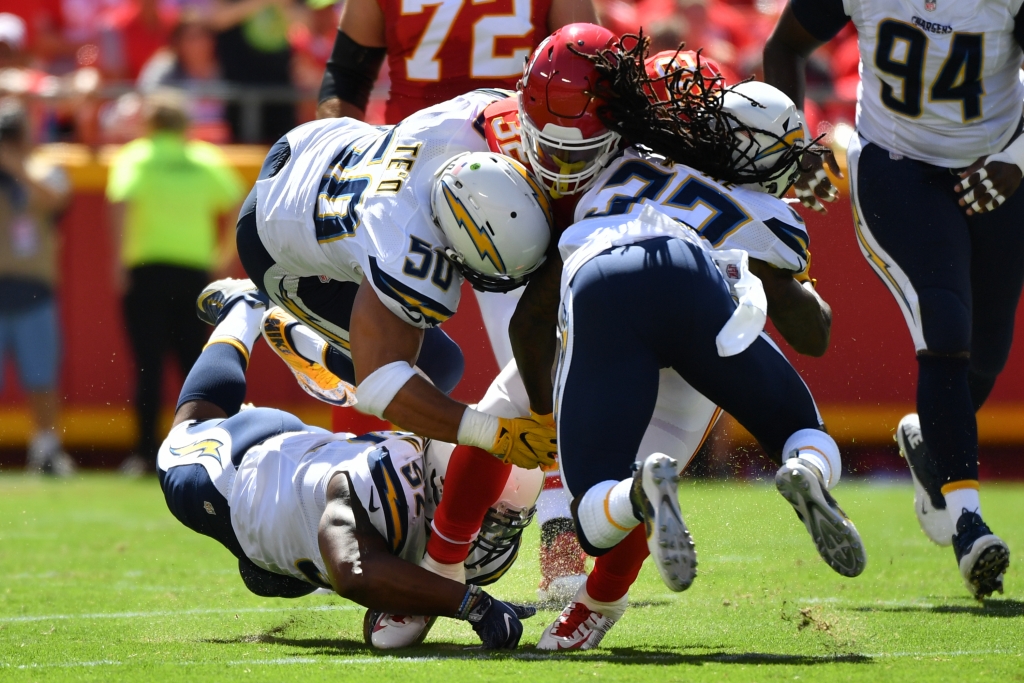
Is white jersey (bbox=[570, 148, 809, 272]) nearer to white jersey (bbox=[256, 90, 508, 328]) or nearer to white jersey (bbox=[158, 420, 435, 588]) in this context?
white jersey (bbox=[256, 90, 508, 328])

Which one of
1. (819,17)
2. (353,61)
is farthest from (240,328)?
(819,17)

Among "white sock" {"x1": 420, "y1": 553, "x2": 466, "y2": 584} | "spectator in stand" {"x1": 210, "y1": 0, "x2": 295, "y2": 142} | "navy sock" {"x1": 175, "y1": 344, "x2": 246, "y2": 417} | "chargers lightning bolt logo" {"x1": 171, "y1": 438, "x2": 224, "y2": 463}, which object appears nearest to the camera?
"white sock" {"x1": 420, "y1": 553, "x2": 466, "y2": 584}

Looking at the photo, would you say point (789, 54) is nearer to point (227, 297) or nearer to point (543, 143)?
point (543, 143)

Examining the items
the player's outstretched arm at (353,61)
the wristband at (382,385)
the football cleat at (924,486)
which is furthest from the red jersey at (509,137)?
the football cleat at (924,486)

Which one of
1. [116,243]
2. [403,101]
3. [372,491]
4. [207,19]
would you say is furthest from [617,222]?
[207,19]

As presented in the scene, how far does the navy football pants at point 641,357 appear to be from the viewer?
2852 millimetres

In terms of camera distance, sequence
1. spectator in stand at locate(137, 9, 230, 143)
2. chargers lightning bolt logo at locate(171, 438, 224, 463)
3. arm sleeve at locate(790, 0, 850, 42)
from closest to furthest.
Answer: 1. chargers lightning bolt logo at locate(171, 438, 224, 463)
2. arm sleeve at locate(790, 0, 850, 42)
3. spectator in stand at locate(137, 9, 230, 143)

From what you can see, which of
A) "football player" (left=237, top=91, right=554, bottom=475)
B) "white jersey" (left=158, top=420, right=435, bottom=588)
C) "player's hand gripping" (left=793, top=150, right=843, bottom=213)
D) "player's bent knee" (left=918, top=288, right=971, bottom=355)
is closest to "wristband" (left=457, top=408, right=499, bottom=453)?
"football player" (left=237, top=91, right=554, bottom=475)

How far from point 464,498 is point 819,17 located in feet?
6.40

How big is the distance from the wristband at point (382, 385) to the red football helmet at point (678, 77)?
86cm

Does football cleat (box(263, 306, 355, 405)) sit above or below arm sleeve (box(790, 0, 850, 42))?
below

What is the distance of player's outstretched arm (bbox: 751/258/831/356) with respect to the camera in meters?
3.10

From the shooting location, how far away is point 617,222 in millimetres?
2996

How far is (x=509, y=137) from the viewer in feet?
11.1
